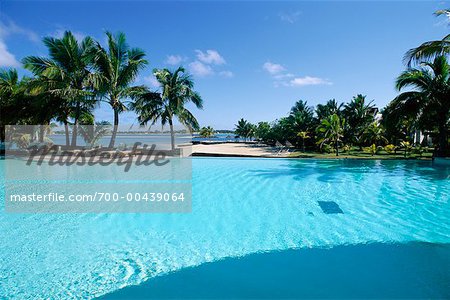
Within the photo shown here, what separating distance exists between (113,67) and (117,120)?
336cm

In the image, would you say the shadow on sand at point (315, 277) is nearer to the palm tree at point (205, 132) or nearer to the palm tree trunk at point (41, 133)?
the palm tree trunk at point (41, 133)

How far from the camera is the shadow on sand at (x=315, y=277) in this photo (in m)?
3.25

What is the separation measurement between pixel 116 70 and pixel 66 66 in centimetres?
345

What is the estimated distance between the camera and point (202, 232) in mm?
5363

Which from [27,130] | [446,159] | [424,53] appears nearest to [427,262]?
[424,53]

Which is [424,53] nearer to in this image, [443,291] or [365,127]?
[443,291]

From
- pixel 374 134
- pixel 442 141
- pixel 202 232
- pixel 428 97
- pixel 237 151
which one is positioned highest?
pixel 428 97

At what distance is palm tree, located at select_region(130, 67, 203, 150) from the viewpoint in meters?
17.5

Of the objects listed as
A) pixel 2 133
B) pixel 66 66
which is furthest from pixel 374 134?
pixel 2 133

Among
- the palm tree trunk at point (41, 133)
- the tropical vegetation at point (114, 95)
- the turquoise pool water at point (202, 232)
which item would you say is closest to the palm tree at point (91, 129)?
the tropical vegetation at point (114, 95)

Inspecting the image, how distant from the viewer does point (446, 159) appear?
47.3 feet

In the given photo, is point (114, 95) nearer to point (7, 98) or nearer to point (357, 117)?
point (7, 98)

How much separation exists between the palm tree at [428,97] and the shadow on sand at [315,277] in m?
13.6

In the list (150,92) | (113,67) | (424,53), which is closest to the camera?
(424,53)
